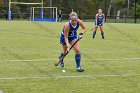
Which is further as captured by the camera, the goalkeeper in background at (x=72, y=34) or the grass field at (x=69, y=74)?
the goalkeeper in background at (x=72, y=34)

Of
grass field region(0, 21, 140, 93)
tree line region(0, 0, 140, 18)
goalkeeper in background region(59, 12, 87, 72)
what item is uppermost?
tree line region(0, 0, 140, 18)

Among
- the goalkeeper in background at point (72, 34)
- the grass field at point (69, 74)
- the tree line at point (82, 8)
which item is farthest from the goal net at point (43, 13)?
the goalkeeper in background at point (72, 34)

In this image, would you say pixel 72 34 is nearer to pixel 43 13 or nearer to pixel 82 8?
pixel 43 13

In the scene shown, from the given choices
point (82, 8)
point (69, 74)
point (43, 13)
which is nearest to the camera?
point (69, 74)

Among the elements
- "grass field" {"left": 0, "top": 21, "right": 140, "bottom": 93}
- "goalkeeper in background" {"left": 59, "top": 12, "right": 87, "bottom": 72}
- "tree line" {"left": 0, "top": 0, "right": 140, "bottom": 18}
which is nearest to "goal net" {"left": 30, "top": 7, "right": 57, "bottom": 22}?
"tree line" {"left": 0, "top": 0, "right": 140, "bottom": 18}

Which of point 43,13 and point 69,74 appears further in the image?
point 43,13

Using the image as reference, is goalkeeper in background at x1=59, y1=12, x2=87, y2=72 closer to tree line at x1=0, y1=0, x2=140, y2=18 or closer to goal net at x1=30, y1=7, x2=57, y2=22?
goal net at x1=30, y1=7, x2=57, y2=22

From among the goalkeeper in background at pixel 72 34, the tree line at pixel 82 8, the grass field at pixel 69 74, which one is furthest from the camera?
the tree line at pixel 82 8

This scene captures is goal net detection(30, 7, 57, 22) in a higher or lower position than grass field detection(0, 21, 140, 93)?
higher

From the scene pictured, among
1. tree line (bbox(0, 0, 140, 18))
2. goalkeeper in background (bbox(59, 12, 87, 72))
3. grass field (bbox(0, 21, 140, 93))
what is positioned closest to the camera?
grass field (bbox(0, 21, 140, 93))

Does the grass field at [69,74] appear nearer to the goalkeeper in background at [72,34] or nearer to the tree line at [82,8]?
the goalkeeper in background at [72,34]

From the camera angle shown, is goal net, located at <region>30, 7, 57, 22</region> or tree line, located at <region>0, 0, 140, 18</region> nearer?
goal net, located at <region>30, 7, 57, 22</region>

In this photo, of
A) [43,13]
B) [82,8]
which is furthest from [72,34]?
[82,8]

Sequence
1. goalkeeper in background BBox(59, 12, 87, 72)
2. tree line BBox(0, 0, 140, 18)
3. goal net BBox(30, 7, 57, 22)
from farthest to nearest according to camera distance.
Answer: tree line BBox(0, 0, 140, 18)
goal net BBox(30, 7, 57, 22)
goalkeeper in background BBox(59, 12, 87, 72)
